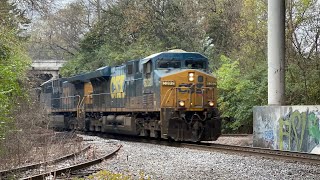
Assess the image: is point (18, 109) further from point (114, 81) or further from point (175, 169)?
point (175, 169)

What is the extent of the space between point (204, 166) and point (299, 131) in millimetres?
4955

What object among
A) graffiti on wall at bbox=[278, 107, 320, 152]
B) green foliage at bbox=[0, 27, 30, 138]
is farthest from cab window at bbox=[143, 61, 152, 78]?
graffiti on wall at bbox=[278, 107, 320, 152]

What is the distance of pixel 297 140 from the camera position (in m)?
14.3

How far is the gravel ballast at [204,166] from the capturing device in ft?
29.8

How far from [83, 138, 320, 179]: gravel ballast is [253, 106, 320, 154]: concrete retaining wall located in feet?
8.08

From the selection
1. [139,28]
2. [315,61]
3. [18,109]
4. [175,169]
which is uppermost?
[139,28]

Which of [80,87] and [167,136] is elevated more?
[80,87]

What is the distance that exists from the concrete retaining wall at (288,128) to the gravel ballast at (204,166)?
8.08ft

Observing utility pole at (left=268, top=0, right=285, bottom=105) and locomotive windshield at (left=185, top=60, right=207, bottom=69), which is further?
locomotive windshield at (left=185, top=60, right=207, bottom=69)

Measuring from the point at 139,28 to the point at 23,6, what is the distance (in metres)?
19.0

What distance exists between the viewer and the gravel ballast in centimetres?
909

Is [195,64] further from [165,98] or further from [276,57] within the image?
[276,57]

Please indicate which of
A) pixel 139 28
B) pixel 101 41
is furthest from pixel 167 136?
pixel 101 41

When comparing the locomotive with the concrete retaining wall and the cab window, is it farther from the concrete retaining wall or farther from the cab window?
the concrete retaining wall
